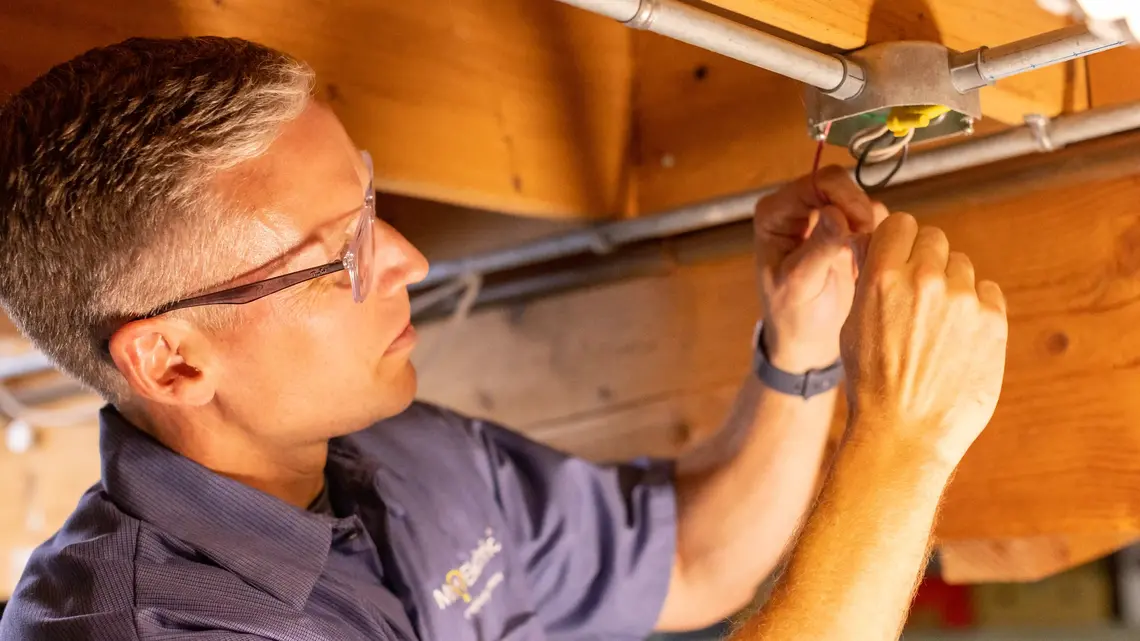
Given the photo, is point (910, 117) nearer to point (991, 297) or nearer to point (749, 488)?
point (991, 297)

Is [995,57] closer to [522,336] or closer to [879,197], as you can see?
[879,197]

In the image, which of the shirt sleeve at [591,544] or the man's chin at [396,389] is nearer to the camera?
the man's chin at [396,389]

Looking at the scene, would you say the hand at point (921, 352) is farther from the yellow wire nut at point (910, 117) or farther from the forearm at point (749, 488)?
the forearm at point (749, 488)

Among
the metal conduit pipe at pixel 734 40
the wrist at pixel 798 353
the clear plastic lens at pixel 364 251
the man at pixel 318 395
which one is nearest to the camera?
the metal conduit pipe at pixel 734 40

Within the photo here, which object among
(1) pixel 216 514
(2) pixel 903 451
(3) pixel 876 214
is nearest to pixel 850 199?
(3) pixel 876 214

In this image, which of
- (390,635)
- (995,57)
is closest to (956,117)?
(995,57)

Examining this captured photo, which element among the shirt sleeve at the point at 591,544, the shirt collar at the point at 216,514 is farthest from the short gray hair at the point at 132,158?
the shirt sleeve at the point at 591,544

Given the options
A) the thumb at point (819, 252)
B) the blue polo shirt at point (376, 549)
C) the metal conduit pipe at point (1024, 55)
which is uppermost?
the metal conduit pipe at point (1024, 55)

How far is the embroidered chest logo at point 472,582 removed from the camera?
0.97 m

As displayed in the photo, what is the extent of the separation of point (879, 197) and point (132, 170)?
0.71 m

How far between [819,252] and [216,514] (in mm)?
559

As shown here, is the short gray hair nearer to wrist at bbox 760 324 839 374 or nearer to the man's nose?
the man's nose

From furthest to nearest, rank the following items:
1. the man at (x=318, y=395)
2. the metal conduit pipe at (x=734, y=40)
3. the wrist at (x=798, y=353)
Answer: the wrist at (x=798, y=353)
the man at (x=318, y=395)
the metal conduit pipe at (x=734, y=40)

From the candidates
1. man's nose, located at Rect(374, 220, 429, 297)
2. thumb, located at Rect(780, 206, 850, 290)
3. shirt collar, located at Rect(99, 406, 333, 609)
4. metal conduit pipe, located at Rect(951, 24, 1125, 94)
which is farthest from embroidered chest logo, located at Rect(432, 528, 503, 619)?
metal conduit pipe, located at Rect(951, 24, 1125, 94)
